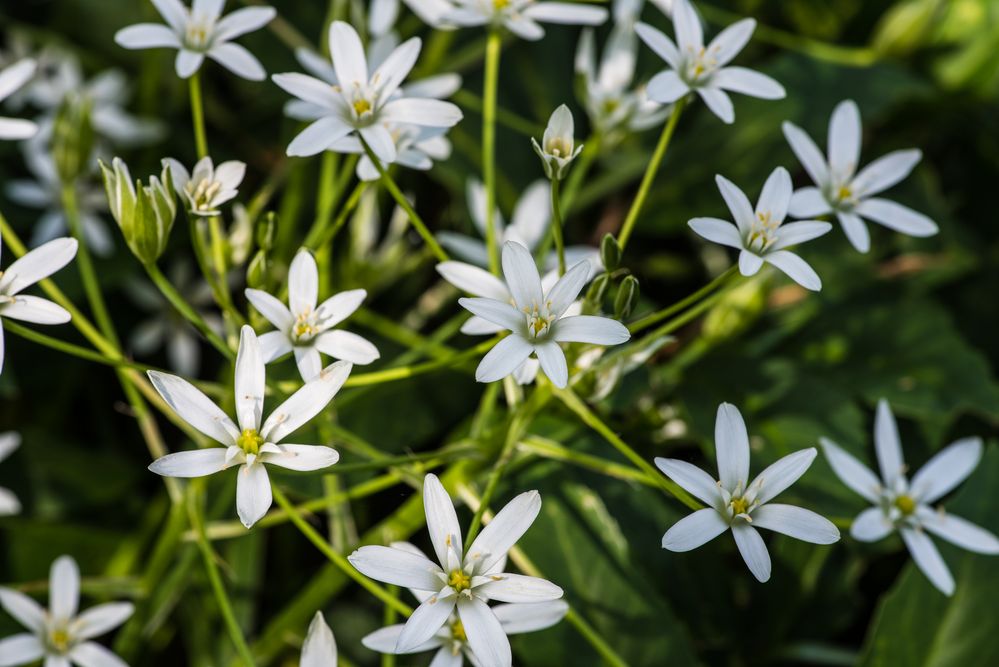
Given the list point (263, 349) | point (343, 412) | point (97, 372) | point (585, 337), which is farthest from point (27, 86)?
point (585, 337)

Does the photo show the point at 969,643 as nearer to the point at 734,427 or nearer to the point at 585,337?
the point at 734,427

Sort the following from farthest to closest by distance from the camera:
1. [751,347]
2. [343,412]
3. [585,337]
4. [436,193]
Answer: [436,193] < [751,347] < [343,412] < [585,337]

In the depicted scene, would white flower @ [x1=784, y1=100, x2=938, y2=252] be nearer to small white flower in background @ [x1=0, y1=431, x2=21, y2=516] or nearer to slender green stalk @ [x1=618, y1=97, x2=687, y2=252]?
slender green stalk @ [x1=618, y1=97, x2=687, y2=252]

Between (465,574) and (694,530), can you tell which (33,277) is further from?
(694,530)

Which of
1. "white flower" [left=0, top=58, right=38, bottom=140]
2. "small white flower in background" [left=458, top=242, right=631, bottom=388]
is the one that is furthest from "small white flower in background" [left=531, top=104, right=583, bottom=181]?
"white flower" [left=0, top=58, right=38, bottom=140]

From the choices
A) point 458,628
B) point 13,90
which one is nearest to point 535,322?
point 458,628

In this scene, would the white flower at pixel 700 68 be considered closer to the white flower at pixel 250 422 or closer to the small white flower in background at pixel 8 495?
the white flower at pixel 250 422
